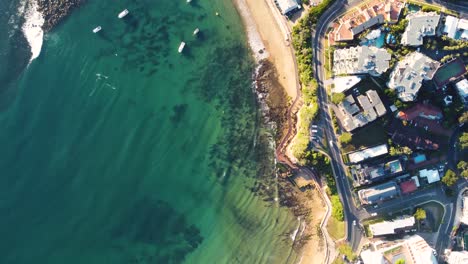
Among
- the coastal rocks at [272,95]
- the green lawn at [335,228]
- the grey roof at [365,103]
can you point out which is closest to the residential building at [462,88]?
the grey roof at [365,103]

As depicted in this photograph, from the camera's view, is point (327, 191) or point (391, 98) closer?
point (391, 98)

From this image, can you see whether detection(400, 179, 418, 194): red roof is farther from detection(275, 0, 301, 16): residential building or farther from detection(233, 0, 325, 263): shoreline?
detection(275, 0, 301, 16): residential building

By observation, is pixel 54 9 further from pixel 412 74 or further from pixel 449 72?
pixel 449 72

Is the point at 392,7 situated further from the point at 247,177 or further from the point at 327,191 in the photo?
the point at 247,177

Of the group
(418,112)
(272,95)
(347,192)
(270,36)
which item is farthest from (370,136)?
(270,36)

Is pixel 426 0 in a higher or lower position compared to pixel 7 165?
lower

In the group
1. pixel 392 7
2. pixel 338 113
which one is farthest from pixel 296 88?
pixel 392 7

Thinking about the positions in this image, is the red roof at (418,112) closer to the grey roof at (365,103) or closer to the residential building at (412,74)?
the residential building at (412,74)
